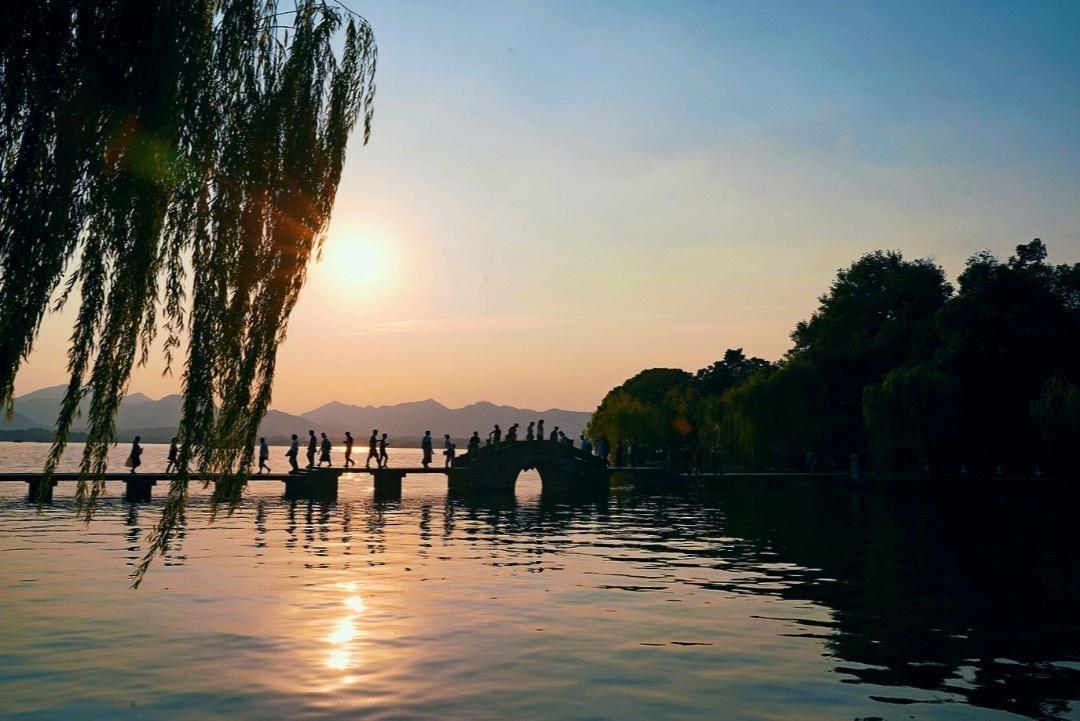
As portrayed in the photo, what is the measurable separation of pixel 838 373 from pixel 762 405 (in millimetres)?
8338

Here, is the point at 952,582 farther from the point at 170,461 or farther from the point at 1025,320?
the point at 1025,320

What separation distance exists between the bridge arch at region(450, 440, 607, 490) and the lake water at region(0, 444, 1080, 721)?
82.4 feet

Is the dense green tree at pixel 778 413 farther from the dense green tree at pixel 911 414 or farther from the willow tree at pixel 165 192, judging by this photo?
the willow tree at pixel 165 192

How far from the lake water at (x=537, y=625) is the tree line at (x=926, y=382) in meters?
27.0

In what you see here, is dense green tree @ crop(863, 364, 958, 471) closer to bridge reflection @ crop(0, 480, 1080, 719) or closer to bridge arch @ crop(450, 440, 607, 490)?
bridge reflection @ crop(0, 480, 1080, 719)

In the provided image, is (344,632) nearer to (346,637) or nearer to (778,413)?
(346,637)

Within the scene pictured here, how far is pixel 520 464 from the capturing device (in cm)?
5812

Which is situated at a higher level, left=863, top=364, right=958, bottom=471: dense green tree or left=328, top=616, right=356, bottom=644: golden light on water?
left=863, top=364, right=958, bottom=471: dense green tree

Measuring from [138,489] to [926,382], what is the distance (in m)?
42.4

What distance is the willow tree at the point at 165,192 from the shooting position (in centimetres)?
911

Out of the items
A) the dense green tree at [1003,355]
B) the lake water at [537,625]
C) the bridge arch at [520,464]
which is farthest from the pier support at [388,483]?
the dense green tree at [1003,355]

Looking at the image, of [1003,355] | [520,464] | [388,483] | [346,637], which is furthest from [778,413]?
[346,637]

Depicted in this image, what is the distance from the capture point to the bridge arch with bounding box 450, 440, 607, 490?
184ft

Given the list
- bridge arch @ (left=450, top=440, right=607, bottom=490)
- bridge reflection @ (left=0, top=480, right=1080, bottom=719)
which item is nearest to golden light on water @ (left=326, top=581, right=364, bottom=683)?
bridge reflection @ (left=0, top=480, right=1080, bottom=719)
